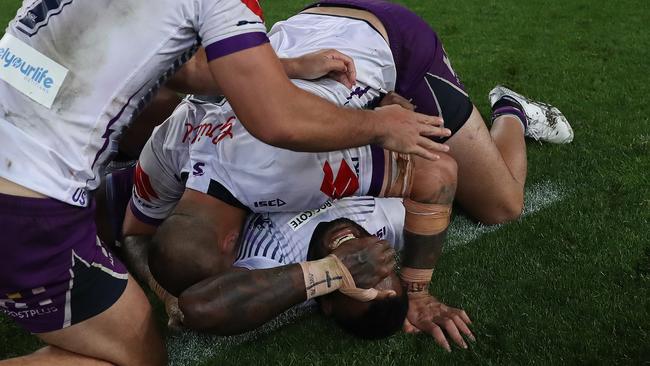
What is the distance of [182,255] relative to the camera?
2543 millimetres

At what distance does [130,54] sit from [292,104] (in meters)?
0.47

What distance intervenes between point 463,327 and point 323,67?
3.53 feet

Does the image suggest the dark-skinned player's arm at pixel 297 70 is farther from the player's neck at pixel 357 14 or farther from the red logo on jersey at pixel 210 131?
the player's neck at pixel 357 14

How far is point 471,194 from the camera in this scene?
312 centimetres

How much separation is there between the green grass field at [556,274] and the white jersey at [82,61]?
0.88 metres

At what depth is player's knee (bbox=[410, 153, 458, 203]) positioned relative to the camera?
2.58 meters

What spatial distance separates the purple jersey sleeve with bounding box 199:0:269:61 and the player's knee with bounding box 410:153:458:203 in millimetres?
Answer: 962

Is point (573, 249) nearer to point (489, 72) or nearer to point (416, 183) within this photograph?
point (416, 183)

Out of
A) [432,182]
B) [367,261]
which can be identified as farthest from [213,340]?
[432,182]

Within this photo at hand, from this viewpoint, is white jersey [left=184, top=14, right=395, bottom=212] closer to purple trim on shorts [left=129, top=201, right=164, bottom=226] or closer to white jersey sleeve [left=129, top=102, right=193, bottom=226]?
white jersey sleeve [left=129, top=102, right=193, bottom=226]

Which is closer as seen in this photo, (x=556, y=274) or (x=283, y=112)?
(x=283, y=112)

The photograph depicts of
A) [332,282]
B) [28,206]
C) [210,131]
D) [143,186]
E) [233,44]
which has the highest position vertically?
[233,44]

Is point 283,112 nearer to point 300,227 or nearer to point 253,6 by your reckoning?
point 253,6

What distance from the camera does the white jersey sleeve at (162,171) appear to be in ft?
9.70
